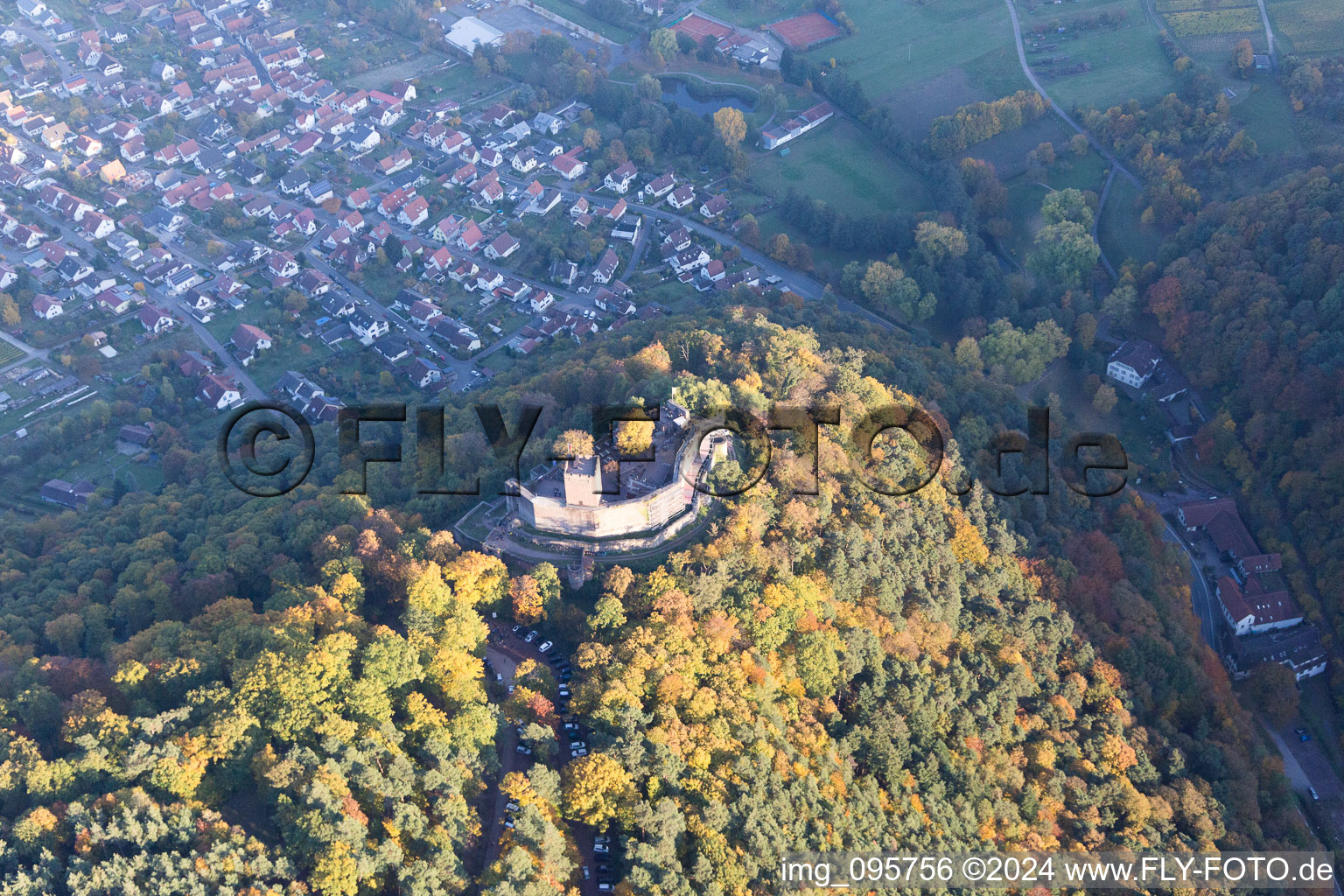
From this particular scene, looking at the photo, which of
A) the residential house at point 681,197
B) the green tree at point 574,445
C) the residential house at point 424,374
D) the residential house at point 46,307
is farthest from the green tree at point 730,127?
the residential house at point 46,307

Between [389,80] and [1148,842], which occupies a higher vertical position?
[389,80]

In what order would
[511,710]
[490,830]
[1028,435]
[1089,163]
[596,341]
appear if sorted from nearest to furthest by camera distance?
[490,830] → [511,710] → [1028,435] → [596,341] → [1089,163]

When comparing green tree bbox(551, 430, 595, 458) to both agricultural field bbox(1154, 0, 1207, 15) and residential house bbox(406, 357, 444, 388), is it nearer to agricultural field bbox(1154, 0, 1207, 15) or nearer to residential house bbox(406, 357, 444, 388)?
residential house bbox(406, 357, 444, 388)

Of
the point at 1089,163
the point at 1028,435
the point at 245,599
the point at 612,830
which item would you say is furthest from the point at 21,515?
the point at 1089,163

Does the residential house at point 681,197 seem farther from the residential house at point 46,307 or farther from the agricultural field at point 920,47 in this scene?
the residential house at point 46,307

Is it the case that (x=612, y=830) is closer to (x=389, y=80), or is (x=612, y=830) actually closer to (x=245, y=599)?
(x=245, y=599)

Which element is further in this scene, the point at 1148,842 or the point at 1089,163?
the point at 1089,163

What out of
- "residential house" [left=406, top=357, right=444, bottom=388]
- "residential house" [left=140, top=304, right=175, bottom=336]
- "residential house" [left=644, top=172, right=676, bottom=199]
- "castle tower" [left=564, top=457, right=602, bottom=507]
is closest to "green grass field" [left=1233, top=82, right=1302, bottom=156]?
"residential house" [left=644, top=172, right=676, bottom=199]

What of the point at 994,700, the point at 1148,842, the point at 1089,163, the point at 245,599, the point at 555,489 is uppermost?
the point at 1089,163
